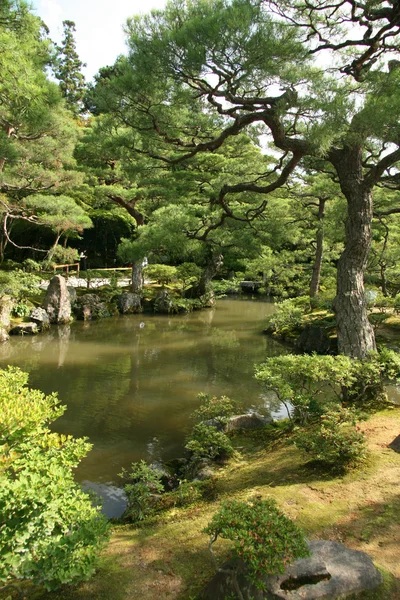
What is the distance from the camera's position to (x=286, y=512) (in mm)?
3129

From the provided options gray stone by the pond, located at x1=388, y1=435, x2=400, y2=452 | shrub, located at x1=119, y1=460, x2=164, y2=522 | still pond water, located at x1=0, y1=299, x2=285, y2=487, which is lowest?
still pond water, located at x1=0, y1=299, x2=285, y2=487

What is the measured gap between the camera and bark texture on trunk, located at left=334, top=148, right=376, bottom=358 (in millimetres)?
5789

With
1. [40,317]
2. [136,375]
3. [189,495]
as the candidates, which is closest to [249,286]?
[40,317]

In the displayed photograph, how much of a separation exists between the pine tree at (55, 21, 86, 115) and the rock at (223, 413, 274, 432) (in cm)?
3599

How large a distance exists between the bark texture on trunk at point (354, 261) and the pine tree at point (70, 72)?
34.7 metres

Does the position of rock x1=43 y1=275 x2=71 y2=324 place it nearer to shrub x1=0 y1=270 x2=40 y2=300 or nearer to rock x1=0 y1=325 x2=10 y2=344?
shrub x1=0 y1=270 x2=40 y2=300

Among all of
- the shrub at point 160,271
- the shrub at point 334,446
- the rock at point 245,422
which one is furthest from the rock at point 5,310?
the shrub at point 334,446

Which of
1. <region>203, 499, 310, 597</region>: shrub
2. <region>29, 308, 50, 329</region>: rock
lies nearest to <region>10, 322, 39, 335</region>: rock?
<region>29, 308, 50, 329</region>: rock

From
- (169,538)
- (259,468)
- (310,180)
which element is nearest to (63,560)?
(169,538)

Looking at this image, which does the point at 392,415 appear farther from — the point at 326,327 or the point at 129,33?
the point at 129,33

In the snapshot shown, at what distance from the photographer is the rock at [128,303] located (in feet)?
55.1

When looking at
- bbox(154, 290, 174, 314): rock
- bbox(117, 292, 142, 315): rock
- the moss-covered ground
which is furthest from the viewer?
bbox(154, 290, 174, 314): rock

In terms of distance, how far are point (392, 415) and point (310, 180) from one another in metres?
10.2

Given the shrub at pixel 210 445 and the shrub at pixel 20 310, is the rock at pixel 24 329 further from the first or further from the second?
the shrub at pixel 210 445
